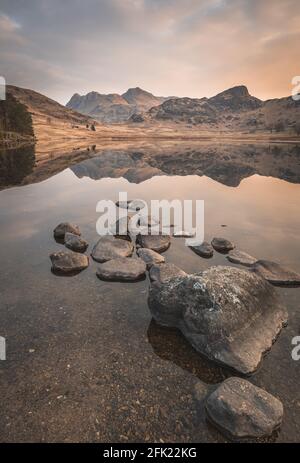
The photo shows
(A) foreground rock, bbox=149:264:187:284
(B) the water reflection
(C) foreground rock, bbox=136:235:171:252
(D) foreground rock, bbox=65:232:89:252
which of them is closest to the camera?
(A) foreground rock, bbox=149:264:187:284

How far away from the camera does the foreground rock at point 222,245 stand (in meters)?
17.5

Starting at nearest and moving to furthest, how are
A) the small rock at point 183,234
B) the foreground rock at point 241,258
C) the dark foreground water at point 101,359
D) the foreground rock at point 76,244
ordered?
the dark foreground water at point 101,359, the foreground rock at point 241,258, the foreground rock at point 76,244, the small rock at point 183,234

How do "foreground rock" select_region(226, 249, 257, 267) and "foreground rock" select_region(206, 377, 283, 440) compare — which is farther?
"foreground rock" select_region(226, 249, 257, 267)

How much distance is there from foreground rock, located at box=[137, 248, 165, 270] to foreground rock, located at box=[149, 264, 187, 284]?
0.91 meters

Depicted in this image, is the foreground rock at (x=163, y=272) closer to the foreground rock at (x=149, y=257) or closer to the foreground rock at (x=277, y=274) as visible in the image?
the foreground rock at (x=149, y=257)

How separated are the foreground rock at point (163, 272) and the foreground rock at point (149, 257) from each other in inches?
35.9

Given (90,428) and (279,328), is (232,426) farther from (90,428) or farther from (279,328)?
(279,328)

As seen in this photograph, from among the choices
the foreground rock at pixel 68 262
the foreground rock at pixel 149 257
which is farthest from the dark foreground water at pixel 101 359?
the foreground rock at pixel 149 257

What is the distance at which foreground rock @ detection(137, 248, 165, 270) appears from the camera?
15176 mm

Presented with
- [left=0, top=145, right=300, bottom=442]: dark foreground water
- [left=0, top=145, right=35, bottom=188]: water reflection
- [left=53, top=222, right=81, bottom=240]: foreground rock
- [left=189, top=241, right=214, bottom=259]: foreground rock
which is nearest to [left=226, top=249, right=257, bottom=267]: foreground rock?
[left=0, top=145, right=300, bottom=442]: dark foreground water

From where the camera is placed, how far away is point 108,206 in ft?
91.6

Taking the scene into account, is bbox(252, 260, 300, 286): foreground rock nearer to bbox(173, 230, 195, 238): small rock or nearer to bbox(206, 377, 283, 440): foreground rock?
bbox(173, 230, 195, 238): small rock

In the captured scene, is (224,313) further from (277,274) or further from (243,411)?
(277,274)
